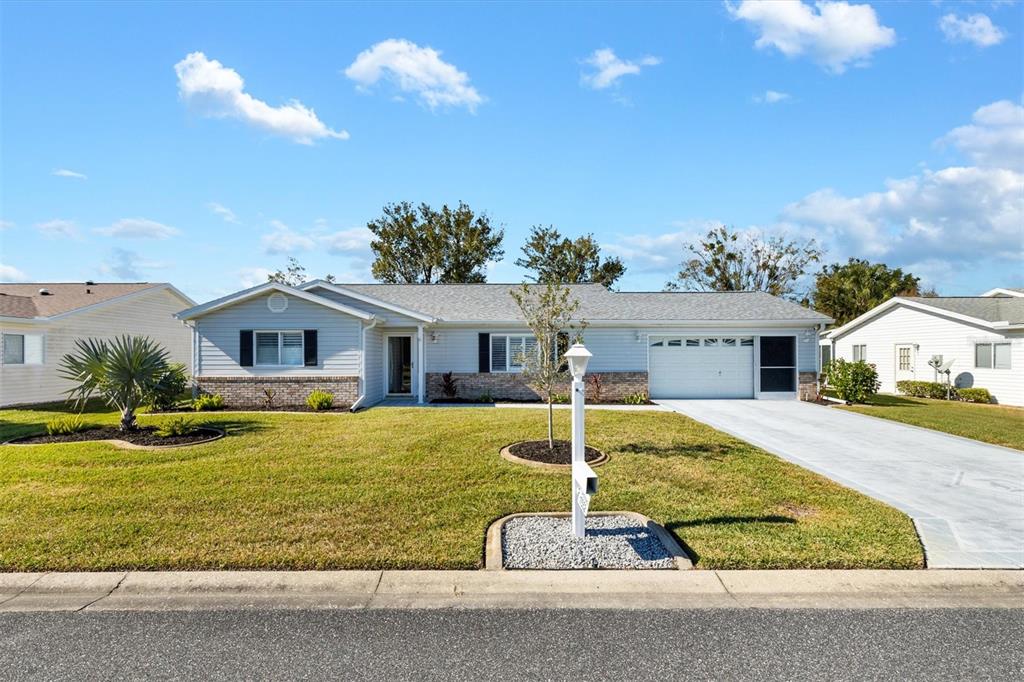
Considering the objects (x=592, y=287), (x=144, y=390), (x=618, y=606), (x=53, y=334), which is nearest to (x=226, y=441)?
(x=144, y=390)

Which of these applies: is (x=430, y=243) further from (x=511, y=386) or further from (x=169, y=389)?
(x=169, y=389)

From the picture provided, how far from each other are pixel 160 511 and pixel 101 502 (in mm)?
985

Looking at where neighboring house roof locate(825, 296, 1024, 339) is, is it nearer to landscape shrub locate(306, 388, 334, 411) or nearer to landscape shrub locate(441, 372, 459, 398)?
landscape shrub locate(441, 372, 459, 398)

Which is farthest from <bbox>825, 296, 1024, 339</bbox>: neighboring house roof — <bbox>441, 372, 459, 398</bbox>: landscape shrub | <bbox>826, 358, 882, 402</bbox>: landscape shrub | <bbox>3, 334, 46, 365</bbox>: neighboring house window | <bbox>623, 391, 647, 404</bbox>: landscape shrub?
<bbox>3, 334, 46, 365</bbox>: neighboring house window

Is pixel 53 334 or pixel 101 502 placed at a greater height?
pixel 53 334

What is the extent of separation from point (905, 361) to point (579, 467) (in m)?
24.0

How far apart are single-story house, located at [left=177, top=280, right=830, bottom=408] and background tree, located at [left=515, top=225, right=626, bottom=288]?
22.1 meters

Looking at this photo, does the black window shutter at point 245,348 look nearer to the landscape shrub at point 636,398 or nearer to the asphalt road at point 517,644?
the landscape shrub at point 636,398

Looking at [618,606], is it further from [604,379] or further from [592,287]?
[592,287]

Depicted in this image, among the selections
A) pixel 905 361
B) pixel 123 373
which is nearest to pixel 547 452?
pixel 123 373

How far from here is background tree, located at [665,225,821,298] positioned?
40438mm

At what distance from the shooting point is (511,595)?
171 inches

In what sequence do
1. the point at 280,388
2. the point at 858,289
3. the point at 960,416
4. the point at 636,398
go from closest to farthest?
the point at 960,416 → the point at 280,388 → the point at 636,398 → the point at 858,289

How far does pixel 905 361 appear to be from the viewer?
75.3 ft
